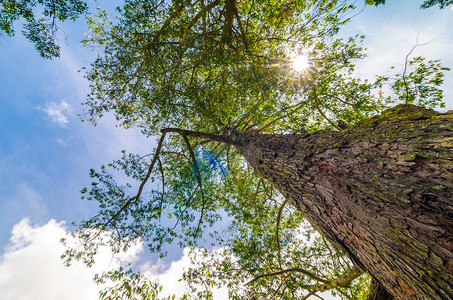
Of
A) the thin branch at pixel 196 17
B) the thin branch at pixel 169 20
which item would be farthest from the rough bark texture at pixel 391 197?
the thin branch at pixel 169 20

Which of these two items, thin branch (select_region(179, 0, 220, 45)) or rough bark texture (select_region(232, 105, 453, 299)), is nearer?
rough bark texture (select_region(232, 105, 453, 299))

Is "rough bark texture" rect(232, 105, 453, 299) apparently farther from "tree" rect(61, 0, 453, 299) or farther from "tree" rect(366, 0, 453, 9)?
"tree" rect(366, 0, 453, 9)

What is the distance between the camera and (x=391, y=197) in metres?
1.38

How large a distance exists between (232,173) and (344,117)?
5.17m

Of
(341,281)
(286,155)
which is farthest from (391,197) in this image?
(341,281)

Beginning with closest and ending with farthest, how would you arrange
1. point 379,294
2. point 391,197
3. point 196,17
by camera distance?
point 391,197 < point 379,294 < point 196,17

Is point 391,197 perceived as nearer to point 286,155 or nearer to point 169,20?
point 286,155

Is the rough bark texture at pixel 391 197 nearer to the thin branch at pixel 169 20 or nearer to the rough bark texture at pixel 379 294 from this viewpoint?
the rough bark texture at pixel 379 294

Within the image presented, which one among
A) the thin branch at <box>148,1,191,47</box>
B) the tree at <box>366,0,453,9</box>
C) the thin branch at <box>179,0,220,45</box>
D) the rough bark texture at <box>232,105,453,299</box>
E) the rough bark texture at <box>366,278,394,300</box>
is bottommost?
the rough bark texture at <box>366,278,394,300</box>

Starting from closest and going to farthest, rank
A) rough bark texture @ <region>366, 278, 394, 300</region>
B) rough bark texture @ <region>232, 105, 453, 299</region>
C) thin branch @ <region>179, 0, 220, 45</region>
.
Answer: rough bark texture @ <region>232, 105, 453, 299</region>, rough bark texture @ <region>366, 278, 394, 300</region>, thin branch @ <region>179, 0, 220, 45</region>

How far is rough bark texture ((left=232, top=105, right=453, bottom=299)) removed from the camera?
113cm

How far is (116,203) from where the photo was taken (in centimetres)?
498

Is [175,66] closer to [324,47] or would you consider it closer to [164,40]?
[164,40]

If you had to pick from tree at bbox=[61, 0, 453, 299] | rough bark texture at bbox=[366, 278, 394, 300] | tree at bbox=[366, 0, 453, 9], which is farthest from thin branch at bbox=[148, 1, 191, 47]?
rough bark texture at bbox=[366, 278, 394, 300]
